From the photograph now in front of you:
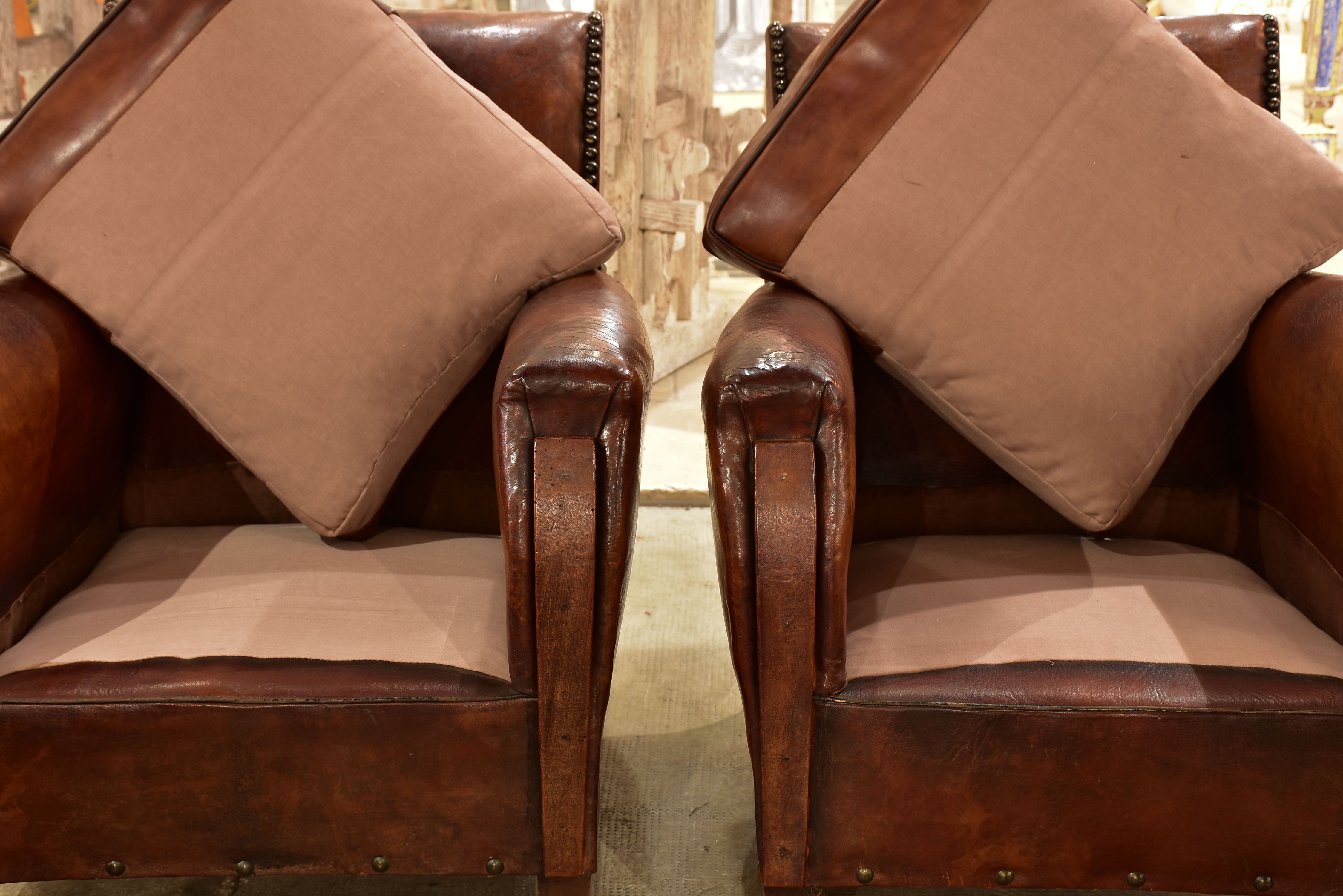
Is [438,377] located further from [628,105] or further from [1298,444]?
[628,105]

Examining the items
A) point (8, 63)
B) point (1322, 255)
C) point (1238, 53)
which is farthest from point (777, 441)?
point (8, 63)

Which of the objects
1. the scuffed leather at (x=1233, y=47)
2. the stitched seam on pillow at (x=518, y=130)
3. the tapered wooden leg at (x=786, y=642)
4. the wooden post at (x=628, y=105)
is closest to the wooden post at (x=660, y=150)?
the wooden post at (x=628, y=105)

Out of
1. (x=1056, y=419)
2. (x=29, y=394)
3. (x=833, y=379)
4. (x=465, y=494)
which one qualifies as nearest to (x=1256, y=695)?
(x=1056, y=419)

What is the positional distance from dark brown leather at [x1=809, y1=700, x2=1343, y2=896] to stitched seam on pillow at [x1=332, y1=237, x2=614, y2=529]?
53 cm

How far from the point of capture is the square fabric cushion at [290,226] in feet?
3.54

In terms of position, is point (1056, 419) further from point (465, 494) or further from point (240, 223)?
point (240, 223)

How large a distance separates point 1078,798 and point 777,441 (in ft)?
1.42

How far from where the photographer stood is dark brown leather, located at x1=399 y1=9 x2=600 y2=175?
1.30 meters

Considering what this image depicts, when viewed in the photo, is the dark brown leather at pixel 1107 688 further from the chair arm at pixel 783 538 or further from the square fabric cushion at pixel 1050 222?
the square fabric cushion at pixel 1050 222

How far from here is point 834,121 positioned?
114 centimetres

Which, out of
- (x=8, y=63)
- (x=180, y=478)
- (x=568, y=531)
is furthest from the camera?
(x=8, y=63)

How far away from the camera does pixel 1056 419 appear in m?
1.08

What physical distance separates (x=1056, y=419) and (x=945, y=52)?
0.42m

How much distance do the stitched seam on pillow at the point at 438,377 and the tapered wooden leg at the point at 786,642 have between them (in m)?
0.38
